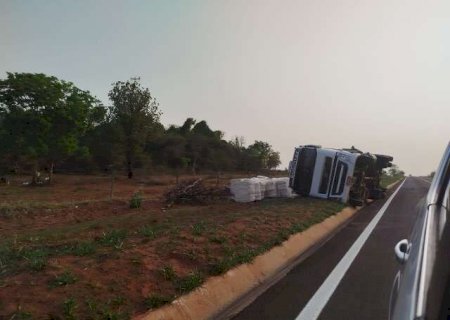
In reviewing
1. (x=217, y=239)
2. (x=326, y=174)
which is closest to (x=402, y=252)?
(x=217, y=239)

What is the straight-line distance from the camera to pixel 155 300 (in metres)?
5.83

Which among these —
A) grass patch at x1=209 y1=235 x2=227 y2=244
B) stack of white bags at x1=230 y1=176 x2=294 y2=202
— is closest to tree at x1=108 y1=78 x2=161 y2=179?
stack of white bags at x1=230 y1=176 x2=294 y2=202

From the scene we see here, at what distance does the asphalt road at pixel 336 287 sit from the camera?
6.17m

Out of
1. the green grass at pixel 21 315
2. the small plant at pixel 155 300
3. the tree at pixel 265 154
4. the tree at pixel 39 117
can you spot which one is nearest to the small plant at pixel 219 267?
the small plant at pixel 155 300

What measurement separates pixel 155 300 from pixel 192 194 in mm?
16794

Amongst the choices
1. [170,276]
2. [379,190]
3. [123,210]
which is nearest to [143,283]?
[170,276]

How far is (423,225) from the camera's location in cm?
303

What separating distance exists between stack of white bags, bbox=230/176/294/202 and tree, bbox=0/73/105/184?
58.0ft

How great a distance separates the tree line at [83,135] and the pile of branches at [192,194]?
6.86 meters

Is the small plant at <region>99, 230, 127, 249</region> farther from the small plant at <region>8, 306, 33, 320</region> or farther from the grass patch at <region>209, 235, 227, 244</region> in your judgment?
the small plant at <region>8, 306, 33, 320</region>

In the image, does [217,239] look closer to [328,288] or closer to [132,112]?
[328,288]

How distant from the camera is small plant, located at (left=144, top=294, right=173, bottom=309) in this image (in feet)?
18.9

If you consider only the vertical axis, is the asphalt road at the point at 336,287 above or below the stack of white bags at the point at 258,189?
below

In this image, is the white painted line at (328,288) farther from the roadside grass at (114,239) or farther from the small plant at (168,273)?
the roadside grass at (114,239)
